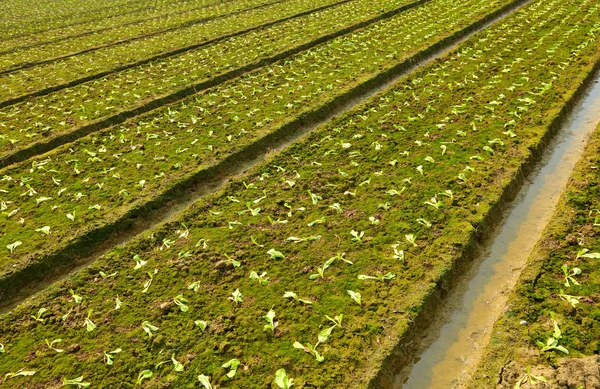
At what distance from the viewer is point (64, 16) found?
3112 centimetres

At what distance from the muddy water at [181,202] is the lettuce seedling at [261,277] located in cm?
263

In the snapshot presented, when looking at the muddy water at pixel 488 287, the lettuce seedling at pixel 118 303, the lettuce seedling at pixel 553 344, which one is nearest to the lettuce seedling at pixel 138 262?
the lettuce seedling at pixel 118 303

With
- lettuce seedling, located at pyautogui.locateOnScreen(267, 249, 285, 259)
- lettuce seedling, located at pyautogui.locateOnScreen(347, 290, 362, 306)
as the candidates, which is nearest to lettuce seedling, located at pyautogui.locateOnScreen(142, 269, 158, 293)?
lettuce seedling, located at pyautogui.locateOnScreen(267, 249, 285, 259)

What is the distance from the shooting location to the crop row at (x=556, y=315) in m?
4.88

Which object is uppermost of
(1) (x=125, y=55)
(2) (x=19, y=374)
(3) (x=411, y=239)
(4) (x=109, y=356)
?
(1) (x=125, y=55)

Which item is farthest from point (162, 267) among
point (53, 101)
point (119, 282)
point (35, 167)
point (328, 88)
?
point (53, 101)

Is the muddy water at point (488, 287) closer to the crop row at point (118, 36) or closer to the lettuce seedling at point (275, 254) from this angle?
the lettuce seedling at point (275, 254)

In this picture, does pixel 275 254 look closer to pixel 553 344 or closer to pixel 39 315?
pixel 39 315

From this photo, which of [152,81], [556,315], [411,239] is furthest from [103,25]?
[556,315]

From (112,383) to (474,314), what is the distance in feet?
17.4

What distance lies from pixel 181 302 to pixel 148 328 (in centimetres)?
61

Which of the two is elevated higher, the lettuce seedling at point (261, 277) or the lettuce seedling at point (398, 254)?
the lettuce seedling at point (398, 254)

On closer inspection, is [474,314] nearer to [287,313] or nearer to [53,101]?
[287,313]

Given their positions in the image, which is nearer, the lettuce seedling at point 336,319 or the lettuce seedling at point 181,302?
the lettuce seedling at point 336,319
